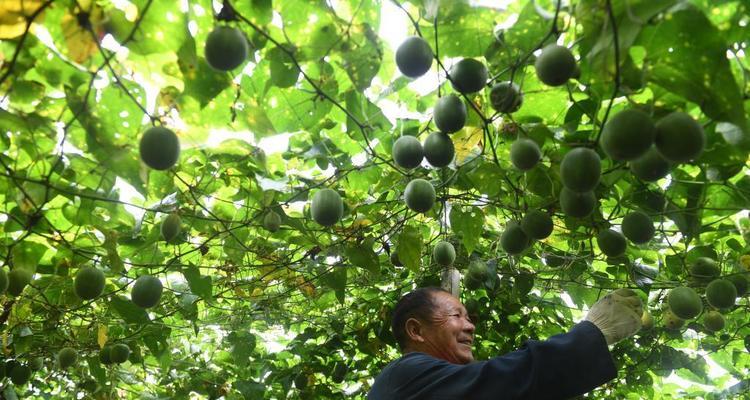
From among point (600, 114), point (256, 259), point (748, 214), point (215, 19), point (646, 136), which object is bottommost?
point (646, 136)

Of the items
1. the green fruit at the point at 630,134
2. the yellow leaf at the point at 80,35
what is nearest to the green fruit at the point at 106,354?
the yellow leaf at the point at 80,35

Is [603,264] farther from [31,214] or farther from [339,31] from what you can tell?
[31,214]

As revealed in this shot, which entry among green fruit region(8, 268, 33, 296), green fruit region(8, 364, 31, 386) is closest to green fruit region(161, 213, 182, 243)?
green fruit region(8, 268, 33, 296)

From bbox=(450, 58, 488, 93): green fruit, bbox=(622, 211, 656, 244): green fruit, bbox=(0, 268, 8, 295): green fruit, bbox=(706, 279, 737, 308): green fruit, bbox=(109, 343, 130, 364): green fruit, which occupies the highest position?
bbox=(109, 343, 130, 364): green fruit

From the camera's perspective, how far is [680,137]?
4.80 ft

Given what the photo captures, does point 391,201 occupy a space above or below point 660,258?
above

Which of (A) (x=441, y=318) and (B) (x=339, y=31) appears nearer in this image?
(B) (x=339, y=31)

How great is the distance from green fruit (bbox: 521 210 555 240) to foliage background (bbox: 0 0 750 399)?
0.10 metres

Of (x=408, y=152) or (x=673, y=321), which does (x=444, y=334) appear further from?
(x=673, y=321)

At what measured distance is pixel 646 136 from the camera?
1.49m

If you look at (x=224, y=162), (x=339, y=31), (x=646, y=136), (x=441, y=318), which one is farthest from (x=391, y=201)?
(x=646, y=136)

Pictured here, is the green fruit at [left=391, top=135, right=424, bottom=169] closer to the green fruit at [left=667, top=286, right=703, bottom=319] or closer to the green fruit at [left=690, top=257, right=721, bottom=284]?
the green fruit at [left=667, top=286, right=703, bottom=319]

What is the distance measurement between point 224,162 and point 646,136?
174 centimetres

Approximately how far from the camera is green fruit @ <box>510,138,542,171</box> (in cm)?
193
